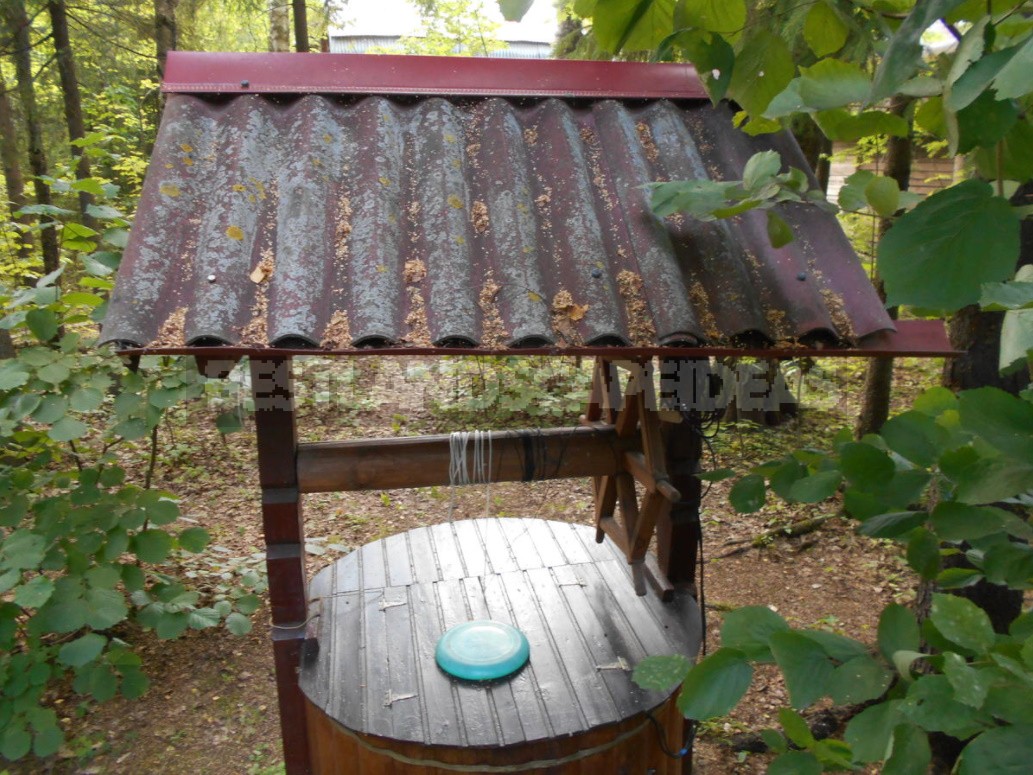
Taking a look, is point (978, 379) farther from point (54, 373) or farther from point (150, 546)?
point (54, 373)

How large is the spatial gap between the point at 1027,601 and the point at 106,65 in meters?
9.94

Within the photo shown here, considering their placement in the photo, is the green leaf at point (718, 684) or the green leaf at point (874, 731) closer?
the green leaf at point (874, 731)

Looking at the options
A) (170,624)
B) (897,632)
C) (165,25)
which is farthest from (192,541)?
(165,25)

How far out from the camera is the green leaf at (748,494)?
1.47 m

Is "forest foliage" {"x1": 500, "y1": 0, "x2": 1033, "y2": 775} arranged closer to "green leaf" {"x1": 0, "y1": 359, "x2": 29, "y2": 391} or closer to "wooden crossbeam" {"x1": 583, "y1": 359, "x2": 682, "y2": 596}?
"wooden crossbeam" {"x1": 583, "y1": 359, "x2": 682, "y2": 596}

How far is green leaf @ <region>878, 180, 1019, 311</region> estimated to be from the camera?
83 centimetres

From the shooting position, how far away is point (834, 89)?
1036 mm

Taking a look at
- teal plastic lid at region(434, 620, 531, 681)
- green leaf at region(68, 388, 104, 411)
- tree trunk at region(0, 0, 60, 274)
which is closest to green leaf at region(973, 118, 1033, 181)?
teal plastic lid at region(434, 620, 531, 681)

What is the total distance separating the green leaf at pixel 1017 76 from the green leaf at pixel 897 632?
64 cm

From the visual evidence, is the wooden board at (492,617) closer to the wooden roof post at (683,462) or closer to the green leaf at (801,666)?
the wooden roof post at (683,462)

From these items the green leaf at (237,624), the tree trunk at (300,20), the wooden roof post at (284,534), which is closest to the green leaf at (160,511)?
the wooden roof post at (284,534)

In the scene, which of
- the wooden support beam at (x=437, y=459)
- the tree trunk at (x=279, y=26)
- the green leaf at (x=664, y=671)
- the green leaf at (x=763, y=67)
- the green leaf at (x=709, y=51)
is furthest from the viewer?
the tree trunk at (x=279, y=26)

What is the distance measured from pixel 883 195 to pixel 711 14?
1.49 ft

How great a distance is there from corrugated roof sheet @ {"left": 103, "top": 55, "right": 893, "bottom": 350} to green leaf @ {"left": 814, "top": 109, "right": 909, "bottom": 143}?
476mm
